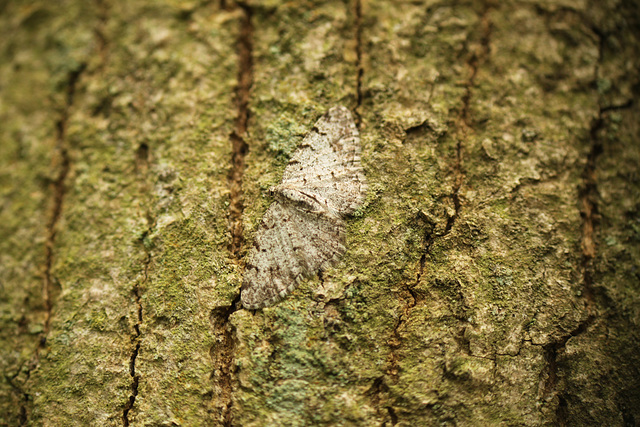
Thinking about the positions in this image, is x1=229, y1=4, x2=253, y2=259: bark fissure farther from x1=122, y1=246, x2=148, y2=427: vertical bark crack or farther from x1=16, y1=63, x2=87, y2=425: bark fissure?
x1=16, y1=63, x2=87, y2=425: bark fissure

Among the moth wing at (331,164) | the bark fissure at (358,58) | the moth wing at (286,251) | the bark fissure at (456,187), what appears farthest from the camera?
the bark fissure at (358,58)

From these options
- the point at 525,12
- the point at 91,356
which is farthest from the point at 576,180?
the point at 91,356

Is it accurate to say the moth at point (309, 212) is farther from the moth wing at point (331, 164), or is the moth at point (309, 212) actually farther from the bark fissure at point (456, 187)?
the bark fissure at point (456, 187)

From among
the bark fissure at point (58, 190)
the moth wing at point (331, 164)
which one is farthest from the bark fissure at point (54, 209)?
the moth wing at point (331, 164)

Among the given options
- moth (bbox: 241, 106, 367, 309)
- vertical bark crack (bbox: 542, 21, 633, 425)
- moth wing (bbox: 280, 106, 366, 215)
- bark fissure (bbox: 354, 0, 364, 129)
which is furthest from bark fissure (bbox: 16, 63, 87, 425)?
vertical bark crack (bbox: 542, 21, 633, 425)

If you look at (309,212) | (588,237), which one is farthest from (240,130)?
(588,237)

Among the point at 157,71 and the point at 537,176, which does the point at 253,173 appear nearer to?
the point at 157,71

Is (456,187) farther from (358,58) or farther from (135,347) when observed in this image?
(135,347)
